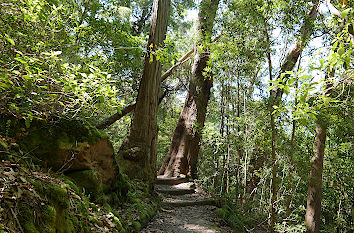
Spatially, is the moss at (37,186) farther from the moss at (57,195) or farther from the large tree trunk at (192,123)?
the large tree trunk at (192,123)

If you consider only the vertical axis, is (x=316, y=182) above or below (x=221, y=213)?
above

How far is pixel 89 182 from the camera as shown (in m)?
3.80

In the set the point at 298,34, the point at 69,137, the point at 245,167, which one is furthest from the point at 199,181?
the point at 69,137

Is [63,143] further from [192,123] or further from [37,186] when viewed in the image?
[192,123]

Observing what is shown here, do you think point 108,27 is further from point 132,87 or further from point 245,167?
point 245,167

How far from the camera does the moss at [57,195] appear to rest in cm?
248

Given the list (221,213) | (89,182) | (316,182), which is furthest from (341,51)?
(316,182)

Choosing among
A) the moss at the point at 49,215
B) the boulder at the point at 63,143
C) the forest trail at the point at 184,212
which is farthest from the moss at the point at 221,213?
the moss at the point at 49,215

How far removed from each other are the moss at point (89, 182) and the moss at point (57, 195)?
3.07 ft

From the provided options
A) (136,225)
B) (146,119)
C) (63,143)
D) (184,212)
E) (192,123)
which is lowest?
(184,212)

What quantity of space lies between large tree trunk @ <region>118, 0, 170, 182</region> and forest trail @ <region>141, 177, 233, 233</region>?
115 cm

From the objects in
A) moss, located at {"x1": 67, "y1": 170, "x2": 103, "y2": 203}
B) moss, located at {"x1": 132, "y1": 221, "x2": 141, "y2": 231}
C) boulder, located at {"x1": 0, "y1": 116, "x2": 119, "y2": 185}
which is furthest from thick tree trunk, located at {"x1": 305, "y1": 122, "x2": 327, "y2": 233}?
moss, located at {"x1": 67, "y1": 170, "x2": 103, "y2": 203}

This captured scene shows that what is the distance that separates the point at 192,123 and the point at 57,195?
8.34 metres

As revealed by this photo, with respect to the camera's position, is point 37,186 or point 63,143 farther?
point 63,143
